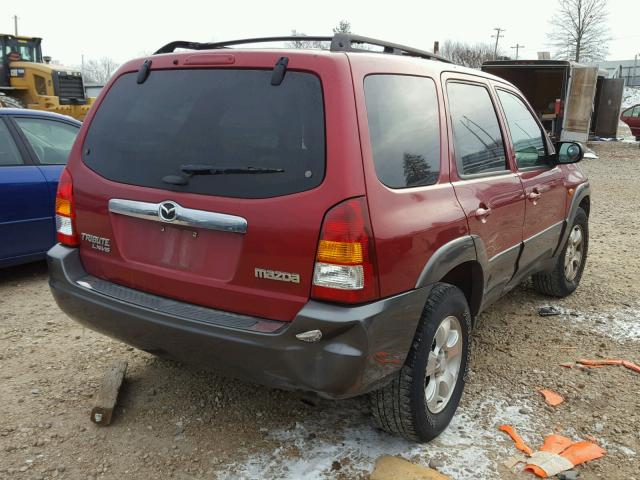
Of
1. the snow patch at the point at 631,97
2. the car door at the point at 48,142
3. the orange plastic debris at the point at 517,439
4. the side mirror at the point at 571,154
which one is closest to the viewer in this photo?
the orange plastic debris at the point at 517,439

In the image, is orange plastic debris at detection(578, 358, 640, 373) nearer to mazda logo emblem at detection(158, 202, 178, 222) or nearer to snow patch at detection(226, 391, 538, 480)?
snow patch at detection(226, 391, 538, 480)

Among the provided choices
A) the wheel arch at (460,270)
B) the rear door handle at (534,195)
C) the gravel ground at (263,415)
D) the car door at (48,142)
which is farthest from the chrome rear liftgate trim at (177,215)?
the car door at (48,142)

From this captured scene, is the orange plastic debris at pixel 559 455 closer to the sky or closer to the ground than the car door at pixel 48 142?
closer to the ground

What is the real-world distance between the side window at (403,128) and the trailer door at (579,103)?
51.5 feet

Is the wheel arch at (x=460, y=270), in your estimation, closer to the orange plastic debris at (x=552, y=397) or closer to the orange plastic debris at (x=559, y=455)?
the orange plastic debris at (x=552, y=397)

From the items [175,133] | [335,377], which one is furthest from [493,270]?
[175,133]

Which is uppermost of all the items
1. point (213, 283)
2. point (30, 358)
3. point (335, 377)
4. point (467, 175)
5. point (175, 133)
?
point (175, 133)

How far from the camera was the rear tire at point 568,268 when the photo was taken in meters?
4.80

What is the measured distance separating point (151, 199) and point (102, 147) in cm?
51

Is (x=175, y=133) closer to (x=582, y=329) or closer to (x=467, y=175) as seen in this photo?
(x=467, y=175)

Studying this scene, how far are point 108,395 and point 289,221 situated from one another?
1.57 metres

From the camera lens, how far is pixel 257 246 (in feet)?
7.47

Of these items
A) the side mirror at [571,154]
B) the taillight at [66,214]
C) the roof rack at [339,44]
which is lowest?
the taillight at [66,214]

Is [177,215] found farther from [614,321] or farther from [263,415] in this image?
[614,321]
